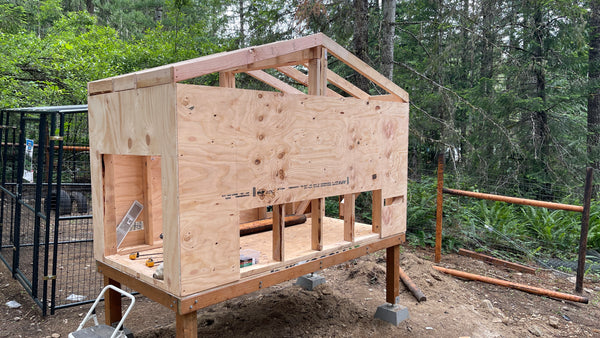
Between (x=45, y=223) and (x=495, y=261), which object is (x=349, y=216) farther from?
(x=495, y=261)

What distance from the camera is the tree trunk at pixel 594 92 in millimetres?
9380

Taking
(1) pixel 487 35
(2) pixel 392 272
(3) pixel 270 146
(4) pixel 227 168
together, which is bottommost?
(2) pixel 392 272

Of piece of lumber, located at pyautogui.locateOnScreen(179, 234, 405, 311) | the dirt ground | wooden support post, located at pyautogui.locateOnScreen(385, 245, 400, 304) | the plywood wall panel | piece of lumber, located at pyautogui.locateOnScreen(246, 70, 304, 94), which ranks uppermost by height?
piece of lumber, located at pyautogui.locateOnScreen(246, 70, 304, 94)

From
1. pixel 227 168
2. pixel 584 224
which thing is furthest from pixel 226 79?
pixel 584 224

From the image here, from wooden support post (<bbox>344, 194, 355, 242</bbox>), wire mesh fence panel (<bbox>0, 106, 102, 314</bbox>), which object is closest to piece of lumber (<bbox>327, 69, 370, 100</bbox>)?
wooden support post (<bbox>344, 194, 355, 242</bbox>)

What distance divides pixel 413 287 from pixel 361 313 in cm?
94

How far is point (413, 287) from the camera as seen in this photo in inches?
195

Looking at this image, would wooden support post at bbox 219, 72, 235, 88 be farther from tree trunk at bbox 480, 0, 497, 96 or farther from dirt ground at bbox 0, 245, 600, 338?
tree trunk at bbox 480, 0, 497, 96

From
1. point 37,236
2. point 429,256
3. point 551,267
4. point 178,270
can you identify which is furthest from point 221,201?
point 551,267

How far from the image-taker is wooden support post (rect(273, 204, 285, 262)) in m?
2.91

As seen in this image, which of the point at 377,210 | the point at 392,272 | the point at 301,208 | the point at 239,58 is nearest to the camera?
the point at 239,58

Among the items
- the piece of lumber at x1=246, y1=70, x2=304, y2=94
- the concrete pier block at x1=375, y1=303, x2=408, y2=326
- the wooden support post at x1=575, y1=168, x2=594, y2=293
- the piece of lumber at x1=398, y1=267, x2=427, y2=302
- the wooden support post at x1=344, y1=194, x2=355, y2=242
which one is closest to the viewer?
the wooden support post at x1=344, y1=194, x2=355, y2=242

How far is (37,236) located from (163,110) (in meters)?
3.16

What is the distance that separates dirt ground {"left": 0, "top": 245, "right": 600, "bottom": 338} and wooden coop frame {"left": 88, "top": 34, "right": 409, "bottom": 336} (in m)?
0.91
